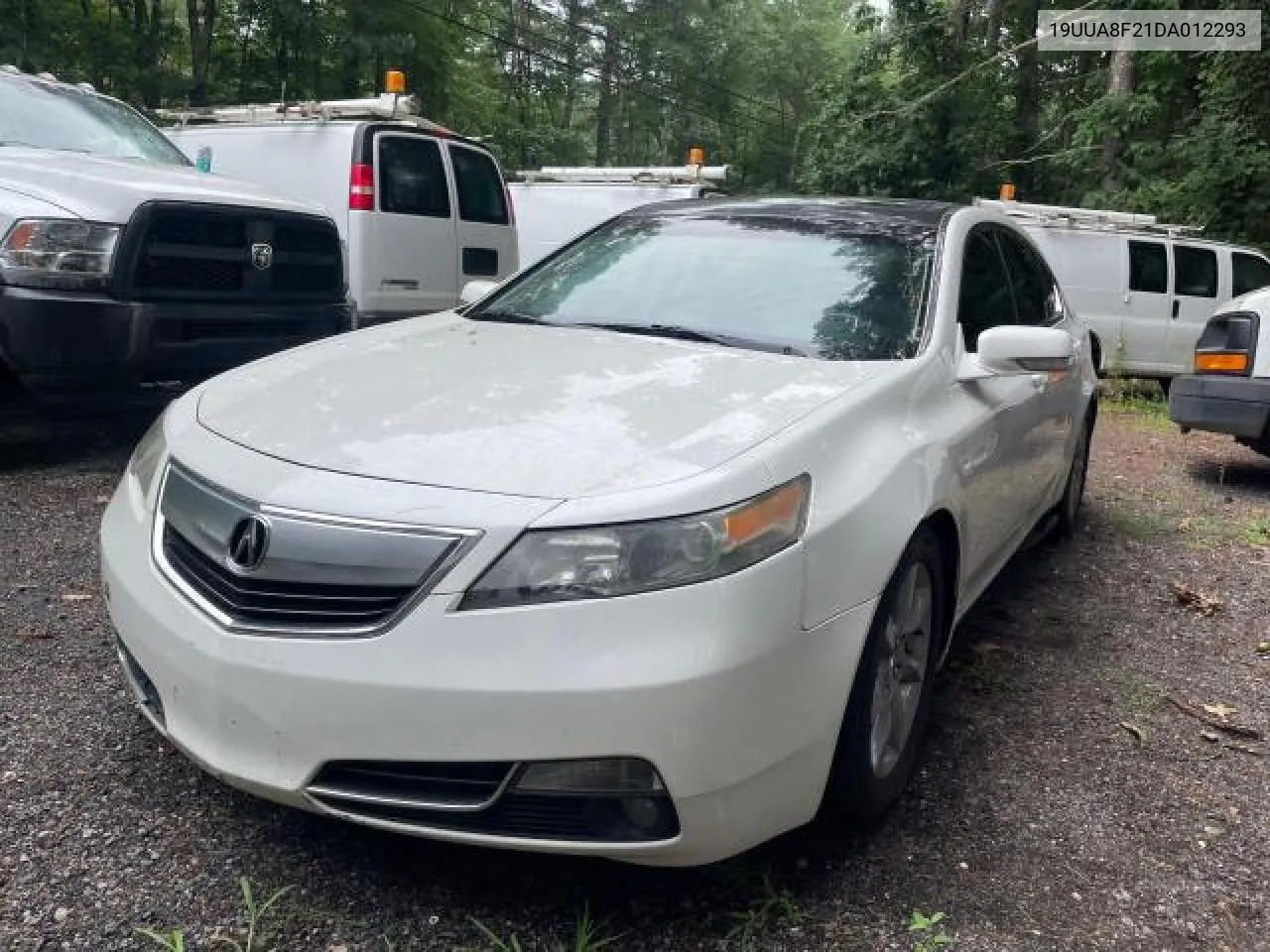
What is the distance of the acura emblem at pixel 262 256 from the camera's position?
5.42 m

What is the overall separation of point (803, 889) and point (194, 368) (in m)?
3.90

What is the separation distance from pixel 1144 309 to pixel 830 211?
33.4 feet

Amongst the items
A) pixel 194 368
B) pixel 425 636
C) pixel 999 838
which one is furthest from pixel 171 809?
pixel 194 368

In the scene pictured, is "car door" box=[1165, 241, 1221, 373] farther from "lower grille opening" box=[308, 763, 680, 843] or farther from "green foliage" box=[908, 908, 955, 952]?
"lower grille opening" box=[308, 763, 680, 843]

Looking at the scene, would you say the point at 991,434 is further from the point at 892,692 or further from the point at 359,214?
the point at 359,214

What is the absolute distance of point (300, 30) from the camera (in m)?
18.7

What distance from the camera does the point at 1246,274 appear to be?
12852 millimetres

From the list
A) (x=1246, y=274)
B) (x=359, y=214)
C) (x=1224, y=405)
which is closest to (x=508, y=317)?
(x=359, y=214)

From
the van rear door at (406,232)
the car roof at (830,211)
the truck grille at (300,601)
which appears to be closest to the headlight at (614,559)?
the truck grille at (300,601)

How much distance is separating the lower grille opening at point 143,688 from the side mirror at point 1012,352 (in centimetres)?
222

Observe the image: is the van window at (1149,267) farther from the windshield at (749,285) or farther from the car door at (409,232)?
the windshield at (749,285)

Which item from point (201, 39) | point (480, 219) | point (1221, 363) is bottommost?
point (1221, 363)

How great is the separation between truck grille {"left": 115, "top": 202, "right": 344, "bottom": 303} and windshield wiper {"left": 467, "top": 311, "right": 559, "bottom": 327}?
2067 mm

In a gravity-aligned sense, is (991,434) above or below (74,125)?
below
